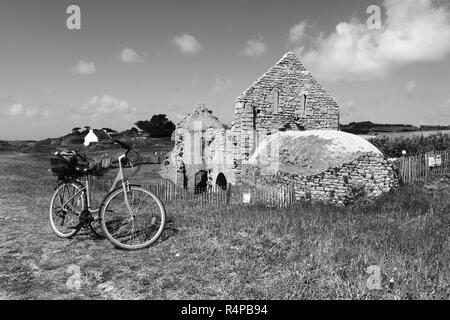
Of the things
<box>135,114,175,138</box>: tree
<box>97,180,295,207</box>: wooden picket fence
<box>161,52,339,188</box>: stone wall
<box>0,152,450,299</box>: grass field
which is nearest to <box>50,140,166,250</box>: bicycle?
<box>0,152,450,299</box>: grass field

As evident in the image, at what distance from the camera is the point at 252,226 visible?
5.80 meters

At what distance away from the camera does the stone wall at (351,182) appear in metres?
9.56

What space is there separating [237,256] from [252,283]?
771 millimetres

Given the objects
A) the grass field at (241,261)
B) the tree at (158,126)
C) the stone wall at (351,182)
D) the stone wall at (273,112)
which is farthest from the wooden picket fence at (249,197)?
the tree at (158,126)

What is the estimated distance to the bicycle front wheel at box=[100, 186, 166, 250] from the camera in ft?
16.0

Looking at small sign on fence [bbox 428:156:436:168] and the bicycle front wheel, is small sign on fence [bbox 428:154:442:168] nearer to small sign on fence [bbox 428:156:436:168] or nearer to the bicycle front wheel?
small sign on fence [bbox 428:156:436:168]

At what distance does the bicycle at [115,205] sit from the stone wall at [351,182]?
552 centimetres

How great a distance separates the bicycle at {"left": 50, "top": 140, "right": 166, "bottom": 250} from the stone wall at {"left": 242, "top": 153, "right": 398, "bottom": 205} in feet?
18.1

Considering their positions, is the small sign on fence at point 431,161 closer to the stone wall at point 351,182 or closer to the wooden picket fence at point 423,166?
the wooden picket fence at point 423,166

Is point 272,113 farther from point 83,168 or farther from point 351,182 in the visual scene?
point 83,168

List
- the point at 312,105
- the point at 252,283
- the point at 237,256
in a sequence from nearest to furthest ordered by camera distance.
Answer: the point at 252,283 < the point at 237,256 < the point at 312,105

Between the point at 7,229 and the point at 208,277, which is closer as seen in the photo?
the point at 208,277

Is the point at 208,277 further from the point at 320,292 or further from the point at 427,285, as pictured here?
the point at 427,285
